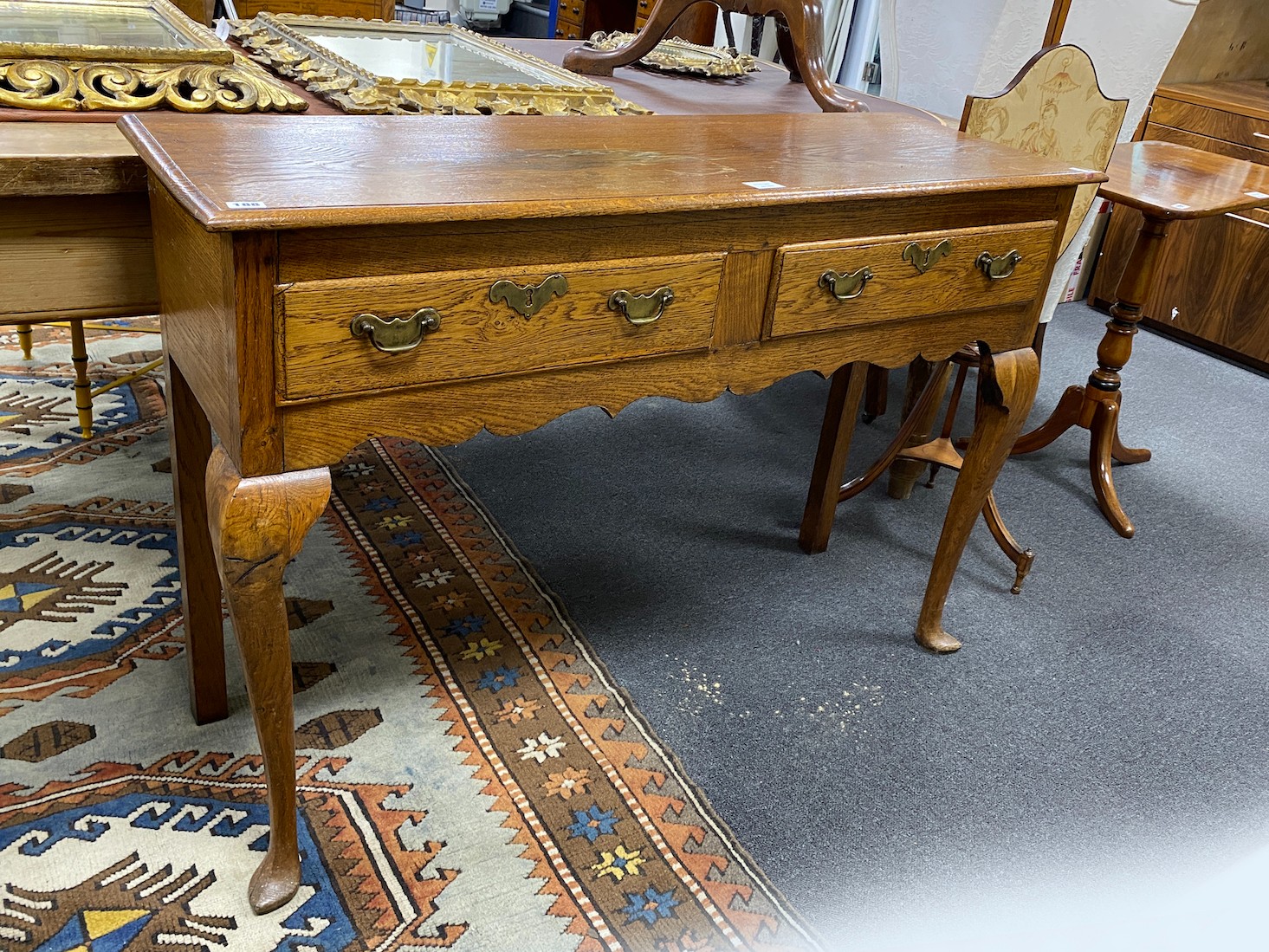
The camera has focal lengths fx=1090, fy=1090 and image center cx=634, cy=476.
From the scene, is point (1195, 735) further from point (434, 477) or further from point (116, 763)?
point (116, 763)

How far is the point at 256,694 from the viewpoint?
4.47 feet

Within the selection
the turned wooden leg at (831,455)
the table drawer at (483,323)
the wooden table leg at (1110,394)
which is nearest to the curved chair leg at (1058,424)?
the wooden table leg at (1110,394)

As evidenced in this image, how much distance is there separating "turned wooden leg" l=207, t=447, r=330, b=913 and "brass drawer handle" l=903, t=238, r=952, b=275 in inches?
37.0

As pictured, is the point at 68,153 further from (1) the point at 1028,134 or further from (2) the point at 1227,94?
(2) the point at 1227,94

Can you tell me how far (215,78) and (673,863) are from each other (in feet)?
4.49

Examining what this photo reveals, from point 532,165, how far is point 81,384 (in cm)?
154

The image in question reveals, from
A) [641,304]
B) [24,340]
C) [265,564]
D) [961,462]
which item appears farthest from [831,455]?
[24,340]

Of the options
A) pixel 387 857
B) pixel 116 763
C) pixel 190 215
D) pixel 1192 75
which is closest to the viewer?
pixel 190 215

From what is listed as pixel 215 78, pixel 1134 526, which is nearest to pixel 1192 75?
pixel 1134 526

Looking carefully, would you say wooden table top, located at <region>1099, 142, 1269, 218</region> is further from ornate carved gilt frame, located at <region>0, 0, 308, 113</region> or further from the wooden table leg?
ornate carved gilt frame, located at <region>0, 0, 308, 113</region>

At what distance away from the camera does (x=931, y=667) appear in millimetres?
2182

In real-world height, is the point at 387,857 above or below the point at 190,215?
below

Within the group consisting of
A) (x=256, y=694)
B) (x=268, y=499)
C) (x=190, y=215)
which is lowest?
(x=256, y=694)

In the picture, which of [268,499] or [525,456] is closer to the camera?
[268,499]
